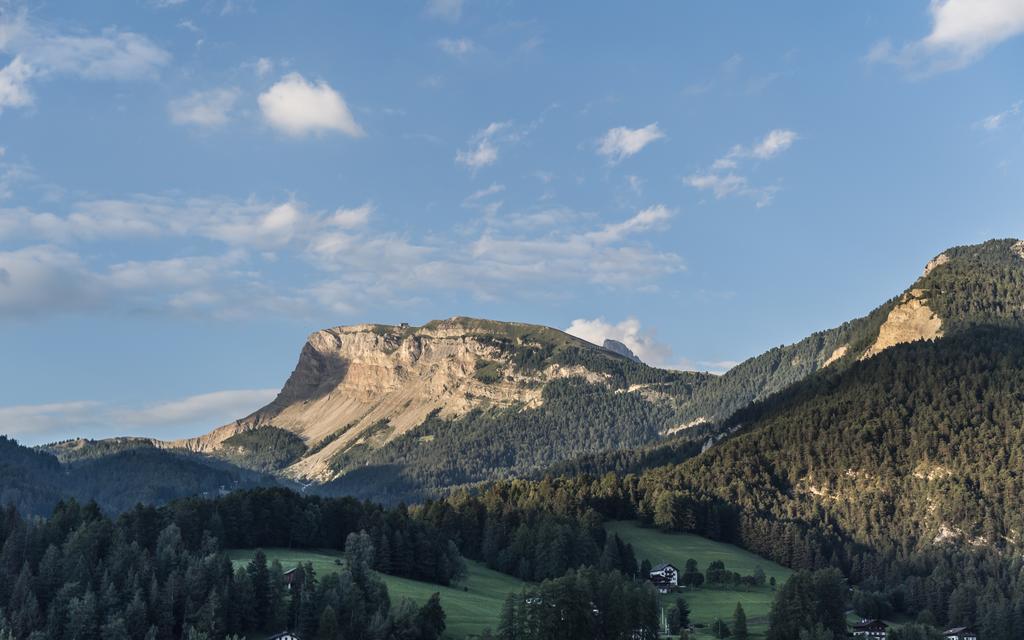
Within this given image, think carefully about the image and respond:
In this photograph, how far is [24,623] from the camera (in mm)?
116562

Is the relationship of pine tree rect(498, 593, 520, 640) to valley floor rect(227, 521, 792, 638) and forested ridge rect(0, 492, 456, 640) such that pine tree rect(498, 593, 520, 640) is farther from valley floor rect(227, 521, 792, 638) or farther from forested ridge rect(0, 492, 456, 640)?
forested ridge rect(0, 492, 456, 640)

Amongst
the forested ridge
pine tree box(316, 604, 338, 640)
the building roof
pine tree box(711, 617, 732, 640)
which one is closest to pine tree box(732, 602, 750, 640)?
pine tree box(711, 617, 732, 640)

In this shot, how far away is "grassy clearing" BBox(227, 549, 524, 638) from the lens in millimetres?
129750

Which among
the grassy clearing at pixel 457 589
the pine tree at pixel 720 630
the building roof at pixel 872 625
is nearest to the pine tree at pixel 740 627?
the pine tree at pixel 720 630

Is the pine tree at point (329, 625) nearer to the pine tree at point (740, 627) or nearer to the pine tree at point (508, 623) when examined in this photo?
the pine tree at point (508, 623)

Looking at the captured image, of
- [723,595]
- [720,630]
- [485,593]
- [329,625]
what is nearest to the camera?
[329,625]

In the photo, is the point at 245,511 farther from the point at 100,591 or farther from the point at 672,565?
the point at 672,565

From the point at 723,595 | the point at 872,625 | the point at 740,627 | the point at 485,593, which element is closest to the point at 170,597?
the point at 485,593

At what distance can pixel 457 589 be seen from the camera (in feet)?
513

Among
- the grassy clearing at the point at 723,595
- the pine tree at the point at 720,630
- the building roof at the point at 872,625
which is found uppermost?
the grassy clearing at the point at 723,595

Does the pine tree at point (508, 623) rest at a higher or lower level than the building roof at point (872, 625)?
higher

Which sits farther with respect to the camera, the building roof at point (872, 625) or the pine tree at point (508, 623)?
the building roof at point (872, 625)

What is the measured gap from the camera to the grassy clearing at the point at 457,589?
12975 centimetres

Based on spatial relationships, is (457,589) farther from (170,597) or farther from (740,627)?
(170,597)
